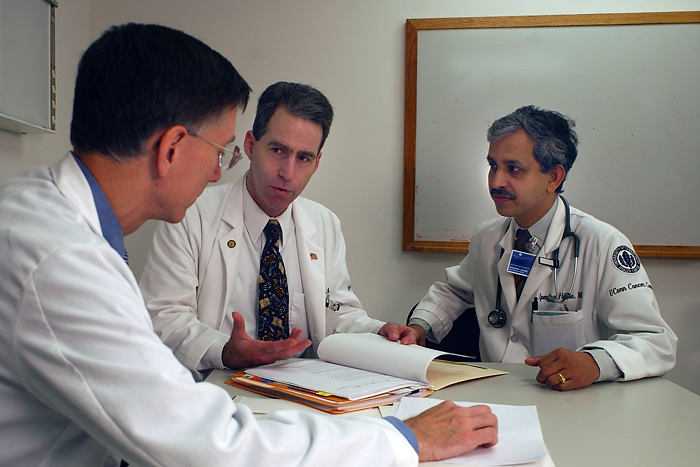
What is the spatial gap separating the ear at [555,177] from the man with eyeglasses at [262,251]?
2.72 feet

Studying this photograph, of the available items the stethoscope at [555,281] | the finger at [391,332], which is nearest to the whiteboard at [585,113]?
the stethoscope at [555,281]

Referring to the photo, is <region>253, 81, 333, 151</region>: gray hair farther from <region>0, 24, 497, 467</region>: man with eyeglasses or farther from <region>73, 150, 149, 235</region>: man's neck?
<region>73, 150, 149, 235</region>: man's neck

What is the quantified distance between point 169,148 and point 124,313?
1.08ft

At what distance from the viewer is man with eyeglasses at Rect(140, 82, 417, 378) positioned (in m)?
1.90

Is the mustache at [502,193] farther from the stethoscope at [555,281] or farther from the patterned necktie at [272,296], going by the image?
the patterned necktie at [272,296]

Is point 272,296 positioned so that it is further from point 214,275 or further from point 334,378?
point 334,378

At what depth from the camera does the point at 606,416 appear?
1221 millimetres

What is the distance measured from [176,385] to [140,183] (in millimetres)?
385

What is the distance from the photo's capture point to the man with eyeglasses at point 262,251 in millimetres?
1902

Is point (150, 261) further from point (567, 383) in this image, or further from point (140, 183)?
point (567, 383)

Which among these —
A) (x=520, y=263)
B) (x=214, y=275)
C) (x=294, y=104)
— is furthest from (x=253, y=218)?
(x=520, y=263)

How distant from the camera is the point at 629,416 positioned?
4.02 ft

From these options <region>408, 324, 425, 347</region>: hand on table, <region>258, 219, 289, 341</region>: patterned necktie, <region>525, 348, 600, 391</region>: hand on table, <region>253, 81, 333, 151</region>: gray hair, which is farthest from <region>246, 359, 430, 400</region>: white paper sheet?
<region>253, 81, 333, 151</region>: gray hair

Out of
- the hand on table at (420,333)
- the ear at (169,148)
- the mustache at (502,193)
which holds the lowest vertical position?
the hand on table at (420,333)
